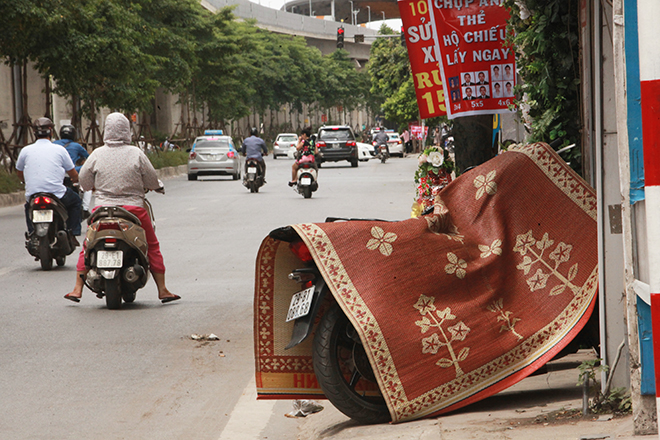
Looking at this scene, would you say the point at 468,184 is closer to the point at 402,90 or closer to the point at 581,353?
the point at 581,353

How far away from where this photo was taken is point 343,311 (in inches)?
173

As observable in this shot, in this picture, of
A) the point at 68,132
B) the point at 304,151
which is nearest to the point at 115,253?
the point at 68,132

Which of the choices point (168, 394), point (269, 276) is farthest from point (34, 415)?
point (269, 276)

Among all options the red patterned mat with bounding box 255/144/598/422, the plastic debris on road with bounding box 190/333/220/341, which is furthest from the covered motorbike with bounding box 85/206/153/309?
the red patterned mat with bounding box 255/144/598/422

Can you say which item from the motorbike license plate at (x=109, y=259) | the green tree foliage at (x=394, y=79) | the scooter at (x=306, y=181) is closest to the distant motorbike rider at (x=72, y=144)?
the motorbike license plate at (x=109, y=259)

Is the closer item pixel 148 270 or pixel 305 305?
pixel 305 305

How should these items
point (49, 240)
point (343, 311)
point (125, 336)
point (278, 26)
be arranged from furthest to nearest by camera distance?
point (278, 26)
point (49, 240)
point (125, 336)
point (343, 311)

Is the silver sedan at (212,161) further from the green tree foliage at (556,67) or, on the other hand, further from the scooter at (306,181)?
the green tree foliage at (556,67)

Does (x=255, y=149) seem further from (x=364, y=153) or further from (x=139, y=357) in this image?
(x=364, y=153)

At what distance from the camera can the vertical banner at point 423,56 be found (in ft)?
26.8

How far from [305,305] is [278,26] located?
79.2 m

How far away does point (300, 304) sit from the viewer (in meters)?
4.53

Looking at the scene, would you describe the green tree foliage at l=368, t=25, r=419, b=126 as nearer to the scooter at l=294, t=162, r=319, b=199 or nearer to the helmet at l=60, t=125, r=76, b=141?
the scooter at l=294, t=162, r=319, b=199

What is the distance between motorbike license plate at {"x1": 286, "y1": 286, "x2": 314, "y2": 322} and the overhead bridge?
62232 millimetres
